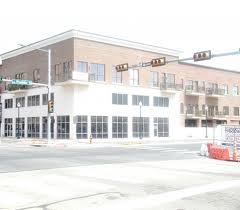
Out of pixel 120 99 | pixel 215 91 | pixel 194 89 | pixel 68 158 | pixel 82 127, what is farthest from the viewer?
pixel 215 91

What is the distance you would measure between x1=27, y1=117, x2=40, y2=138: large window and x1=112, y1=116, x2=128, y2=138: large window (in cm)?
1042

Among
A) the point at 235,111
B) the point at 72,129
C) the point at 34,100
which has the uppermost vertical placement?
the point at 34,100

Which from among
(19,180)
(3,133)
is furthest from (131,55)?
(19,180)

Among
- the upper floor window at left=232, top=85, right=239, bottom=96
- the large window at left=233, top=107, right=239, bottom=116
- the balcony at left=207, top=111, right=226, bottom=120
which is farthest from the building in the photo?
the upper floor window at left=232, top=85, right=239, bottom=96

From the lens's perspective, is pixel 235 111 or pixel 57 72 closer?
pixel 57 72

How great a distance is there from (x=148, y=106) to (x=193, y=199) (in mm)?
49830

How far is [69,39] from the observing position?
53.4 metres

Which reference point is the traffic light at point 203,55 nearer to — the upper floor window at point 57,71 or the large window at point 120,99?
the large window at point 120,99

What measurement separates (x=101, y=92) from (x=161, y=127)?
12.3 metres

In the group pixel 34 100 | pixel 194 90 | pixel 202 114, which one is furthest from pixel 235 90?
pixel 34 100

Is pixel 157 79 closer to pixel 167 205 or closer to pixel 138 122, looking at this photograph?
pixel 138 122

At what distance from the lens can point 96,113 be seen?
53.8 metres

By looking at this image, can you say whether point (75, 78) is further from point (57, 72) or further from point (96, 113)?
point (96, 113)

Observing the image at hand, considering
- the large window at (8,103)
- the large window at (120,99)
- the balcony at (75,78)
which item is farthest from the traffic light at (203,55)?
the large window at (8,103)
